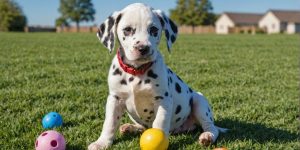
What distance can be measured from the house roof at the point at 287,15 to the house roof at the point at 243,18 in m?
9.06

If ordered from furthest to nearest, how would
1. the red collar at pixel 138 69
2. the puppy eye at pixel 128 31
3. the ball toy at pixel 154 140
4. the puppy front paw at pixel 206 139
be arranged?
the puppy front paw at pixel 206 139 → the red collar at pixel 138 69 → the puppy eye at pixel 128 31 → the ball toy at pixel 154 140

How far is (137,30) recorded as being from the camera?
15.4ft

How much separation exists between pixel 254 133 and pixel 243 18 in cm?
12179

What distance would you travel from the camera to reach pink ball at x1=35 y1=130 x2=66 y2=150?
4641 mm

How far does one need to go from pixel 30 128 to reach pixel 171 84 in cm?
198

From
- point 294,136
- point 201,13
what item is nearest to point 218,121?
point 294,136

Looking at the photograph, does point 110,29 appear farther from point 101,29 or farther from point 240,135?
point 240,135

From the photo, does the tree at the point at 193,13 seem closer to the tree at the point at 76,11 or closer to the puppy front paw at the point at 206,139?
the tree at the point at 76,11

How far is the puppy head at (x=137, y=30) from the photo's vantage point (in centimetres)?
461

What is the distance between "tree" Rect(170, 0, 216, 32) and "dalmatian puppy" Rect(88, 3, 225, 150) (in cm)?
10457

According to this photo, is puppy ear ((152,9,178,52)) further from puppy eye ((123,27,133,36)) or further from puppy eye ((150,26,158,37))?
puppy eye ((123,27,133,36))

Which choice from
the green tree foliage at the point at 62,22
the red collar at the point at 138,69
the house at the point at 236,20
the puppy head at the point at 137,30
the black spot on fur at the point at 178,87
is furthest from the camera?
the green tree foliage at the point at 62,22

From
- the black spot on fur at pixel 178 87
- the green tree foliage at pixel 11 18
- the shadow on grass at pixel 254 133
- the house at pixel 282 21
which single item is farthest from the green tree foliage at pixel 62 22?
the black spot on fur at pixel 178 87

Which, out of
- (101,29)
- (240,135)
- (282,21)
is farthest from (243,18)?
(101,29)
